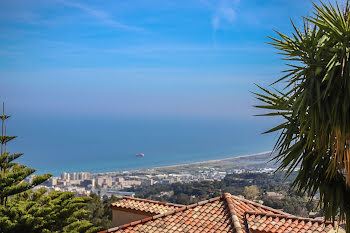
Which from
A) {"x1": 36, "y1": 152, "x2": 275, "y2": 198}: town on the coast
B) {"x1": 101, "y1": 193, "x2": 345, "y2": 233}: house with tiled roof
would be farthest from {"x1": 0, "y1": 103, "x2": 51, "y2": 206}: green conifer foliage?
{"x1": 36, "y1": 152, "x2": 275, "y2": 198}: town on the coast

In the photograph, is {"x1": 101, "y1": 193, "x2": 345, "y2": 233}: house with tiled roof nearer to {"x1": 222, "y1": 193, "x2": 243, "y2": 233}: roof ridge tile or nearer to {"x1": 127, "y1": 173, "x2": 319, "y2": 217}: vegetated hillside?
{"x1": 222, "y1": 193, "x2": 243, "y2": 233}: roof ridge tile

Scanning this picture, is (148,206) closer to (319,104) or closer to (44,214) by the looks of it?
(44,214)

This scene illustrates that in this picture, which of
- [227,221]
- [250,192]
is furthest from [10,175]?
[250,192]

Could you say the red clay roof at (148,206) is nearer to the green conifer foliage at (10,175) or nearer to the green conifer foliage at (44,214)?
the green conifer foliage at (44,214)

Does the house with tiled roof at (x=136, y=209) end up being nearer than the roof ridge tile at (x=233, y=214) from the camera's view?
No

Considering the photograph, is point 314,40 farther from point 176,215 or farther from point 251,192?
point 251,192

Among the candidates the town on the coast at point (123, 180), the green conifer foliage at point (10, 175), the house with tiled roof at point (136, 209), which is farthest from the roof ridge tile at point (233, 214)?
the town on the coast at point (123, 180)

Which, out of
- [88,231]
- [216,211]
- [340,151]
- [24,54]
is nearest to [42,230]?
[88,231]
